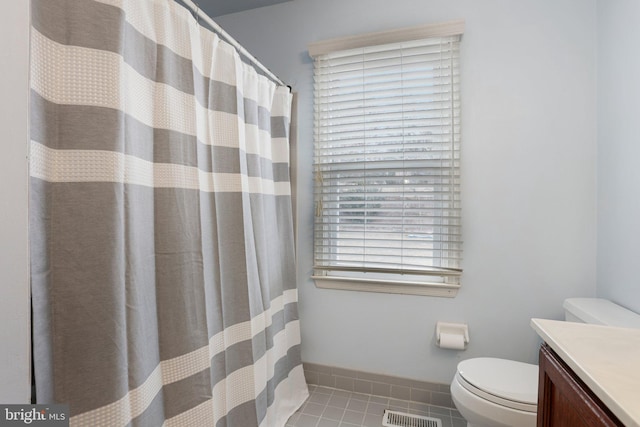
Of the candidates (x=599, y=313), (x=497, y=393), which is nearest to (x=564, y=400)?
(x=497, y=393)

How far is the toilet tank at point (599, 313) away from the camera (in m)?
1.21

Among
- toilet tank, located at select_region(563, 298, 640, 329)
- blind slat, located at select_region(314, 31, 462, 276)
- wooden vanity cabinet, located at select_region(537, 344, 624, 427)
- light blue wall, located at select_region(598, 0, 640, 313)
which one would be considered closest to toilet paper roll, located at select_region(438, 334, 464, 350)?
blind slat, located at select_region(314, 31, 462, 276)

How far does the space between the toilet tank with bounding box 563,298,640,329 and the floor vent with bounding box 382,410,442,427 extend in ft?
2.84

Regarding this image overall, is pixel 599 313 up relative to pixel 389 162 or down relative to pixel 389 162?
down

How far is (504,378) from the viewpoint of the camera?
4.40ft

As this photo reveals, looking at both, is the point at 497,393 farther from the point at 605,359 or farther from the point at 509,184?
the point at 509,184

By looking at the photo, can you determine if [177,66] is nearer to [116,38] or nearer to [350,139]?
[116,38]

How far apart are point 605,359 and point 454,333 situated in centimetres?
109

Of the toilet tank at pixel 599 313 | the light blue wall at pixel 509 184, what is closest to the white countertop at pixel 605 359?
the toilet tank at pixel 599 313

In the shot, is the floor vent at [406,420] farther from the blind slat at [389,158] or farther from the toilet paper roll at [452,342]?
the blind slat at [389,158]

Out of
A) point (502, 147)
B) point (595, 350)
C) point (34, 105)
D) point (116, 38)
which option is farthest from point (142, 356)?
point (502, 147)

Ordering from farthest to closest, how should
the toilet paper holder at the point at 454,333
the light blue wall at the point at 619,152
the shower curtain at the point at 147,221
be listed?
the toilet paper holder at the point at 454,333, the light blue wall at the point at 619,152, the shower curtain at the point at 147,221

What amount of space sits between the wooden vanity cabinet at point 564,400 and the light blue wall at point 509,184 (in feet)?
2.95

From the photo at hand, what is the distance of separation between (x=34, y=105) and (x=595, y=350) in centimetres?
145
